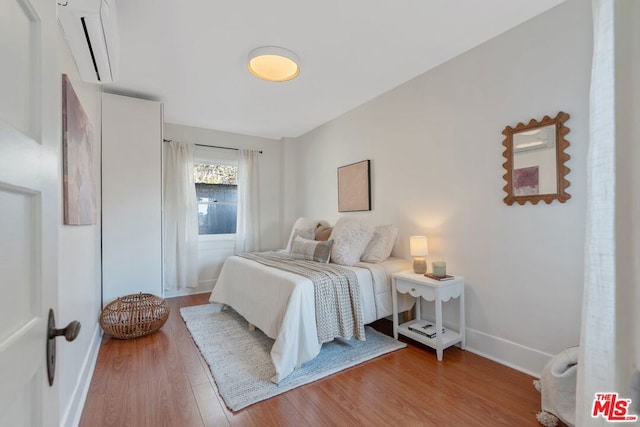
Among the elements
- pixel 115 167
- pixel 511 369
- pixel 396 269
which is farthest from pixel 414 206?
pixel 115 167

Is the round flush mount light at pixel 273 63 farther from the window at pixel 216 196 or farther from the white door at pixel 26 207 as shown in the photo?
the window at pixel 216 196

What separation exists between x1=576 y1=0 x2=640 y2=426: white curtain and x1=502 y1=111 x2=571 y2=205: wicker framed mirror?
1327 millimetres

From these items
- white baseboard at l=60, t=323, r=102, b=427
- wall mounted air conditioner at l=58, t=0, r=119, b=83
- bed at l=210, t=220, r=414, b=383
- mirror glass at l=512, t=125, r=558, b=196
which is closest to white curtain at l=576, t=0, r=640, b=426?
mirror glass at l=512, t=125, r=558, b=196

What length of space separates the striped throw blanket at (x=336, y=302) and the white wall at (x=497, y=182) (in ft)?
2.96

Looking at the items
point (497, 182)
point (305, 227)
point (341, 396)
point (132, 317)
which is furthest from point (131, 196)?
point (497, 182)

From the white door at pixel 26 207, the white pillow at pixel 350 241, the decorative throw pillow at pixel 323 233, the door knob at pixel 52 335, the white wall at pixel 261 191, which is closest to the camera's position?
the white door at pixel 26 207

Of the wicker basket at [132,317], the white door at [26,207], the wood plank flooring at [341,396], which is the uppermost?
the white door at [26,207]

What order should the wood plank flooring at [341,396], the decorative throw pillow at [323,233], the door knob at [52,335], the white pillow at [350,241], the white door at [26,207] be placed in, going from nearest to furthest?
the white door at [26,207] → the door knob at [52,335] → the wood plank flooring at [341,396] → the white pillow at [350,241] → the decorative throw pillow at [323,233]

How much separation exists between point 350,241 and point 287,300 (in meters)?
1.00

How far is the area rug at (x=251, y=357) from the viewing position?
186 cm

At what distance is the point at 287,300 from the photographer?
2.14m

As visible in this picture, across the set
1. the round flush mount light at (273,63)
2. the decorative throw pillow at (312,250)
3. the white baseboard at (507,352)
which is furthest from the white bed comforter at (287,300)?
the round flush mount light at (273,63)

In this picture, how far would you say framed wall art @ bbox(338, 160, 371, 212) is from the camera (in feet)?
11.4
